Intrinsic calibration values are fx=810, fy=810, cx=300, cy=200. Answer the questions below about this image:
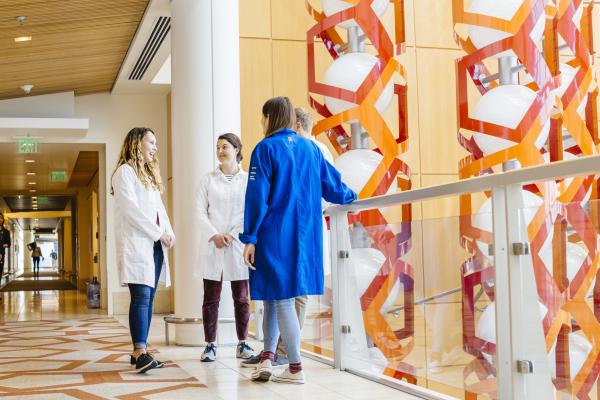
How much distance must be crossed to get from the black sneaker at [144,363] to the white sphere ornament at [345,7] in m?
2.33

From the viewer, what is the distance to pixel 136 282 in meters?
4.36

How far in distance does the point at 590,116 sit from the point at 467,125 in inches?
39.5

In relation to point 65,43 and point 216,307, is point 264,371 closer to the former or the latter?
point 216,307

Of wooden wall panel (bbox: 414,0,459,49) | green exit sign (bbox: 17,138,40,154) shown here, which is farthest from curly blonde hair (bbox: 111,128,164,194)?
green exit sign (bbox: 17,138,40,154)

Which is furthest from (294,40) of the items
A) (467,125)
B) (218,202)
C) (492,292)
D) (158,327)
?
(492,292)

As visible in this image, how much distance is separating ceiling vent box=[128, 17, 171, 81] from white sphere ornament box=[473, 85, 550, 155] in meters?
4.09

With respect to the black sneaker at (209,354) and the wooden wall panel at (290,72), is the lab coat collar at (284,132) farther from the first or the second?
the wooden wall panel at (290,72)

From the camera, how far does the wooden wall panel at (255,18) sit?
324 inches

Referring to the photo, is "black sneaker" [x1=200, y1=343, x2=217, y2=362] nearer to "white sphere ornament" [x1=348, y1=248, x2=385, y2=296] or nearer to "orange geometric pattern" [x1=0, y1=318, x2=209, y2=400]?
"orange geometric pattern" [x1=0, y1=318, x2=209, y2=400]

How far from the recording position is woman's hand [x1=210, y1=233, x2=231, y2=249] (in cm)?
472

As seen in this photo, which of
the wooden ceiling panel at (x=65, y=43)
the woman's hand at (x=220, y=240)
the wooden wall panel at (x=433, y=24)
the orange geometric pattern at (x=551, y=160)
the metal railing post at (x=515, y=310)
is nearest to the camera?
the orange geometric pattern at (x=551, y=160)

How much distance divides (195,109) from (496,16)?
103 inches

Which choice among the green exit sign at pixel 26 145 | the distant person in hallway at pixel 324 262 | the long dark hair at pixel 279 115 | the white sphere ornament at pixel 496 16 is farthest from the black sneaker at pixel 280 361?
the green exit sign at pixel 26 145

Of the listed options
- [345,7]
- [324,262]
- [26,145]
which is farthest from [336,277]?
[26,145]
